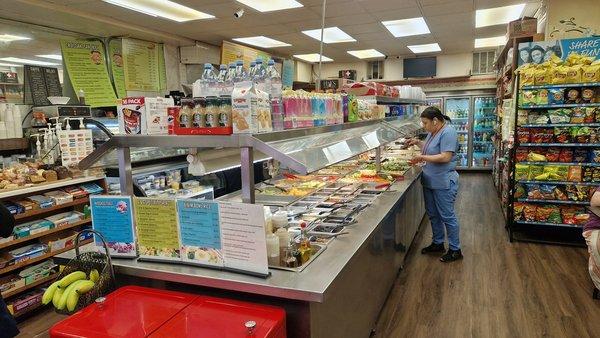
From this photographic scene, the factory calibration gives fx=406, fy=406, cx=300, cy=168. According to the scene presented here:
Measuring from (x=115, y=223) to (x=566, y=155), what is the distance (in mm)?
5386

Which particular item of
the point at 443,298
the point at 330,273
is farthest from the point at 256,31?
the point at 330,273

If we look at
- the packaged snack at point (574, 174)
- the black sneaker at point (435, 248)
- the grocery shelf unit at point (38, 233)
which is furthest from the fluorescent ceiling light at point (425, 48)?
the grocery shelf unit at point (38, 233)

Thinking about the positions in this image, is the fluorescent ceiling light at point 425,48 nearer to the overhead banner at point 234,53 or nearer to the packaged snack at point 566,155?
the overhead banner at point 234,53

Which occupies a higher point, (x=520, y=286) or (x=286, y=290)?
(x=286, y=290)

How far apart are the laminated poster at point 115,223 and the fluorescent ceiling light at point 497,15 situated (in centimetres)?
681

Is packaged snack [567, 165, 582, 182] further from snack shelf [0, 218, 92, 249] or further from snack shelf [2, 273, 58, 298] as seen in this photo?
snack shelf [2, 273, 58, 298]

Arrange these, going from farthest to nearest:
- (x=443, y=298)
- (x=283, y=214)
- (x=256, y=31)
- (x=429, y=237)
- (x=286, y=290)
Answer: (x=256, y=31)
(x=429, y=237)
(x=443, y=298)
(x=283, y=214)
(x=286, y=290)

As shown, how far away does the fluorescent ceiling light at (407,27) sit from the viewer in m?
7.54

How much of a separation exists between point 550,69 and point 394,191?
2.85 metres

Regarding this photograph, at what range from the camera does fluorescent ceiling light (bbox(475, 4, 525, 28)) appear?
686cm

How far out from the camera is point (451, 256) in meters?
4.91

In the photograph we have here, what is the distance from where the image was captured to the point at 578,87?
5.10 meters

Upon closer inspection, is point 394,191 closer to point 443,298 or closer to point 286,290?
point 443,298

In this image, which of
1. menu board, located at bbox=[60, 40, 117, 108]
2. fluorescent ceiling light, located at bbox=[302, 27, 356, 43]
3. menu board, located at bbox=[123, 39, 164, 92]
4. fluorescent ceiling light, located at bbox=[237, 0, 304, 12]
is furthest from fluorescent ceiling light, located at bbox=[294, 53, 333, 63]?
menu board, located at bbox=[60, 40, 117, 108]
